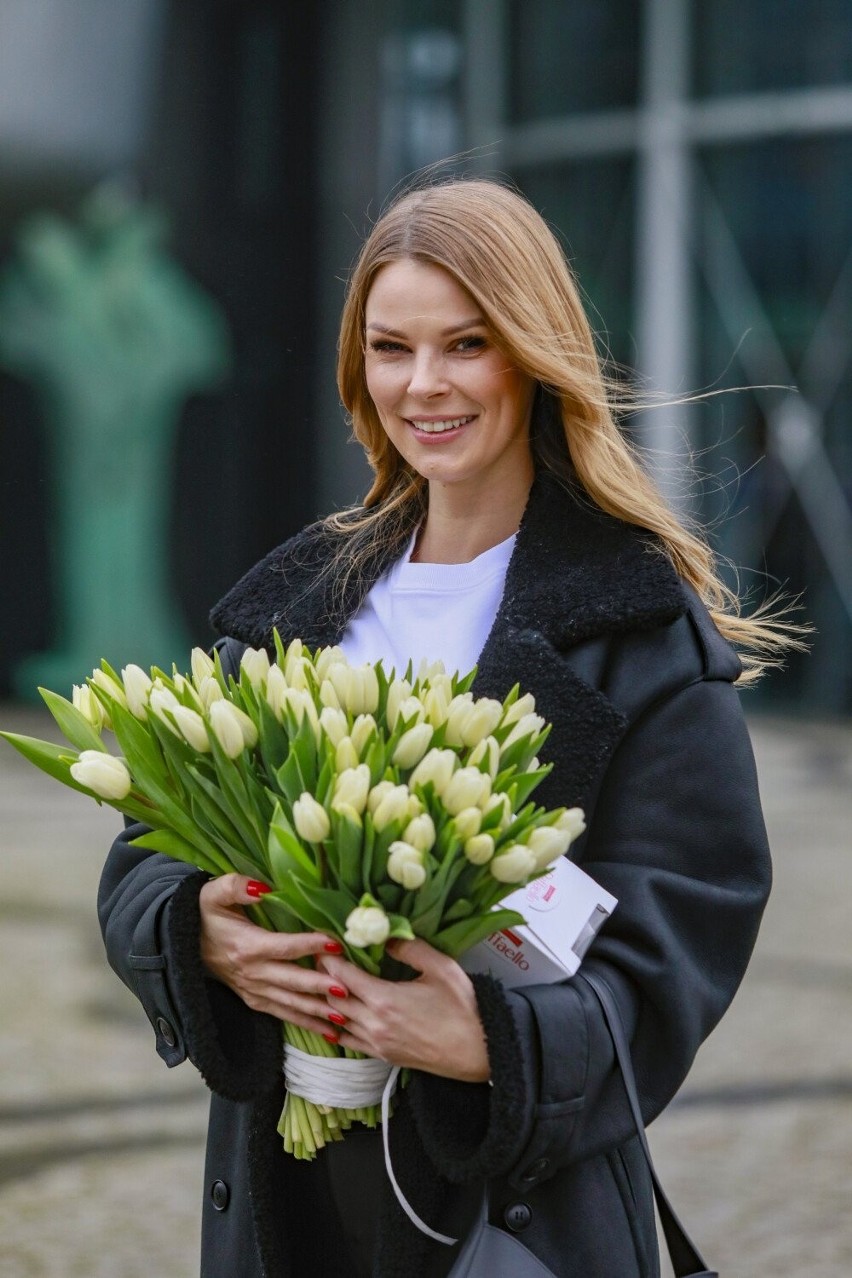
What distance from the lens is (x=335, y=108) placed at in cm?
1358

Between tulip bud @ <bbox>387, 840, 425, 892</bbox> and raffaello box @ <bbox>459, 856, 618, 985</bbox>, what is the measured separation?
23cm

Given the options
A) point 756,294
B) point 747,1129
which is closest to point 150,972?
point 747,1129

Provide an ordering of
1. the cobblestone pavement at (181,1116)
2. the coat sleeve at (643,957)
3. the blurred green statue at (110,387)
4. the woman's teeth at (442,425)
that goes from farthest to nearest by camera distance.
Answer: the blurred green statue at (110,387) < the cobblestone pavement at (181,1116) < the woman's teeth at (442,425) < the coat sleeve at (643,957)

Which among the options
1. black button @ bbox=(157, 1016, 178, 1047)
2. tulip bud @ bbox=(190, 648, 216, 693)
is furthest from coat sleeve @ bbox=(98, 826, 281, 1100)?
tulip bud @ bbox=(190, 648, 216, 693)

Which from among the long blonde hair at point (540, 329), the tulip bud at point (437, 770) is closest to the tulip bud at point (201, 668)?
the tulip bud at point (437, 770)

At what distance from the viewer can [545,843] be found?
67.0 inches

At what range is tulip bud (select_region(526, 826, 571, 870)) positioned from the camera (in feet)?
5.58

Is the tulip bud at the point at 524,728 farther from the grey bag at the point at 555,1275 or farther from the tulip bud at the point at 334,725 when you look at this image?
the grey bag at the point at 555,1275

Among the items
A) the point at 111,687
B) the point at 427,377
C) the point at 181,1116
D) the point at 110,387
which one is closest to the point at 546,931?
the point at 111,687

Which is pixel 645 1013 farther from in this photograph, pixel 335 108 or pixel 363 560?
pixel 335 108

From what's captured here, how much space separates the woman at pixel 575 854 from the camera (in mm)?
1876

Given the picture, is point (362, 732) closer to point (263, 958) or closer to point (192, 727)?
point (192, 727)

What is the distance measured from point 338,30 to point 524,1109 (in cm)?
1299

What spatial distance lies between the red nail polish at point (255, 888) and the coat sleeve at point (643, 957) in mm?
261
